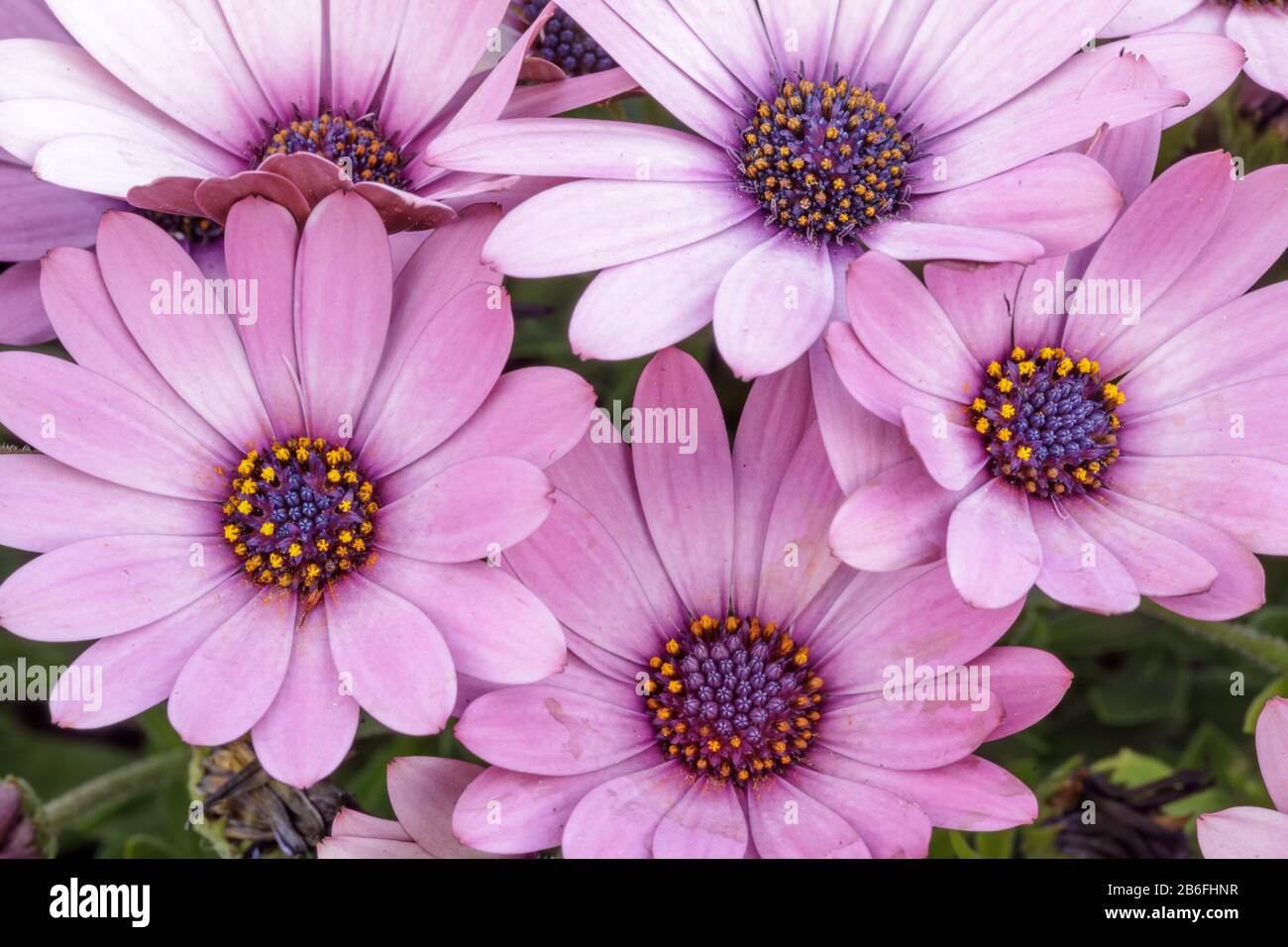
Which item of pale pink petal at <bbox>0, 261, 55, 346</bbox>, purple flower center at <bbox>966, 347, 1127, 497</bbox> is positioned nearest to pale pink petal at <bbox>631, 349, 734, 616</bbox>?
purple flower center at <bbox>966, 347, 1127, 497</bbox>

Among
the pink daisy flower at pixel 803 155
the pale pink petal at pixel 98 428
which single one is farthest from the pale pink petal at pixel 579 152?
the pale pink petal at pixel 98 428

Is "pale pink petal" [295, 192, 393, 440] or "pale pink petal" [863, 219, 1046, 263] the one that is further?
"pale pink petal" [295, 192, 393, 440]

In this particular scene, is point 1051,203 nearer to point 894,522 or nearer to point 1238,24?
point 894,522

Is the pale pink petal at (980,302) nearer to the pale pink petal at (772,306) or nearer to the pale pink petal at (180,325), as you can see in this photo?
the pale pink petal at (772,306)

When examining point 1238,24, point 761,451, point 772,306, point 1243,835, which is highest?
point 1238,24

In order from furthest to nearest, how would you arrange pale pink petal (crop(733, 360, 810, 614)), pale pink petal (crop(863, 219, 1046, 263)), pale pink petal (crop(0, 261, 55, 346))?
pale pink petal (crop(0, 261, 55, 346))
pale pink petal (crop(733, 360, 810, 614))
pale pink petal (crop(863, 219, 1046, 263))

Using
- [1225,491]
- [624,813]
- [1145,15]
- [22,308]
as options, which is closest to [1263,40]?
[1145,15]

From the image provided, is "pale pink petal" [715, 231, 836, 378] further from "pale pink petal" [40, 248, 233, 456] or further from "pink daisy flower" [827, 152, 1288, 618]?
"pale pink petal" [40, 248, 233, 456]
